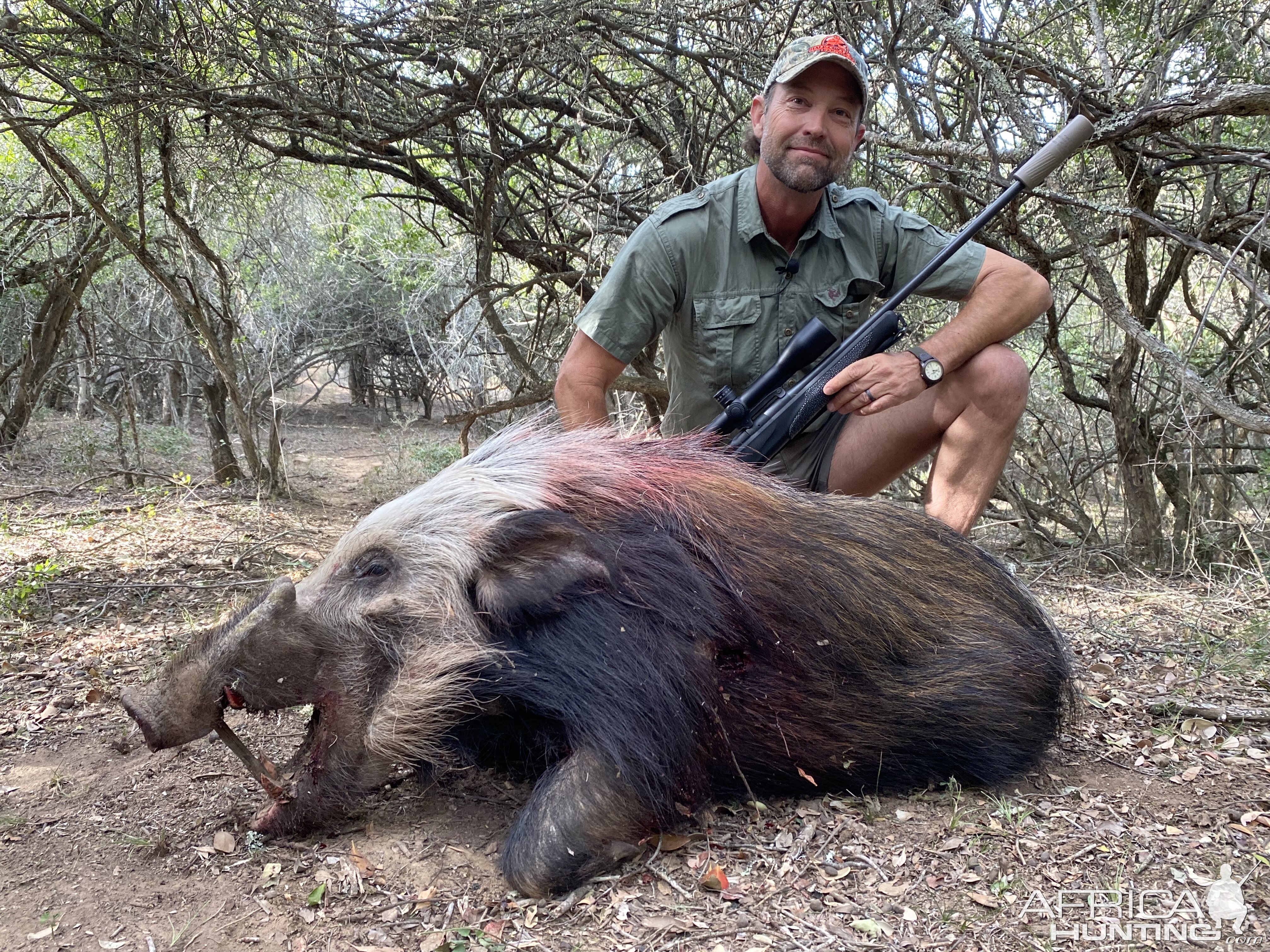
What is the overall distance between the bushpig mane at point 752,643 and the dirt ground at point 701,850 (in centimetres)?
15

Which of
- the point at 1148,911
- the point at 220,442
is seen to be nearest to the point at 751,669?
the point at 1148,911

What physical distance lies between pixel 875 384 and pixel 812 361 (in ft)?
0.93

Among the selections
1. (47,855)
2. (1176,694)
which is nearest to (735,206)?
(1176,694)

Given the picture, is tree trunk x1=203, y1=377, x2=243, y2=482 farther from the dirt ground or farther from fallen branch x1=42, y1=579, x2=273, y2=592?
the dirt ground

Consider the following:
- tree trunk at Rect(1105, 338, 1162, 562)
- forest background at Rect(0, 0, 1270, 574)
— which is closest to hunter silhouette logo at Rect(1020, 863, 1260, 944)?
forest background at Rect(0, 0, 1270, 574)

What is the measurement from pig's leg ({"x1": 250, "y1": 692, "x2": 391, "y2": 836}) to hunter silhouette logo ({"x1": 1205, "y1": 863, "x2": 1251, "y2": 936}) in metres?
2.01

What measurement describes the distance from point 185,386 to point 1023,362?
14086 mm

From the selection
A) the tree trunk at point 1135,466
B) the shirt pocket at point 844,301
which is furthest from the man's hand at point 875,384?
the tree trunk at point 1135,466

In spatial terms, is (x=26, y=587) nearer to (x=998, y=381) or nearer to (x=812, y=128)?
(x=812, y=128)

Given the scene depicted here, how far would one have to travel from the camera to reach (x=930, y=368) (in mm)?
3463

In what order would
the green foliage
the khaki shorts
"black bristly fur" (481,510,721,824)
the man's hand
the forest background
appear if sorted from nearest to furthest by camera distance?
"black bristly fur" (481,510,721,824), the man's hand, the khaki shorts, the green foliage, the forest background

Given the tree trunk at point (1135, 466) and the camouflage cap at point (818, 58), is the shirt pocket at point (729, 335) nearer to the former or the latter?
the camouflage cap at point (818, 58)

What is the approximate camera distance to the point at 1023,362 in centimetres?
369

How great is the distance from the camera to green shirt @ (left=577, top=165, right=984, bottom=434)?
3.65 metres
